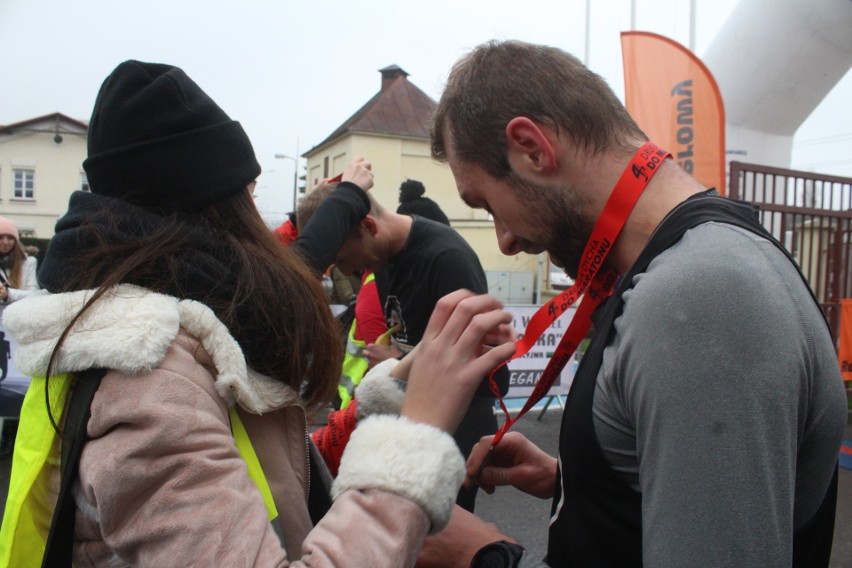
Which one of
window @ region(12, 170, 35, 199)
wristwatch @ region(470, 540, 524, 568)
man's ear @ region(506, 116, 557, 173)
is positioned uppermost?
window @ region(12, 170, 35, 199)

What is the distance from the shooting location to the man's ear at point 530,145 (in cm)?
131

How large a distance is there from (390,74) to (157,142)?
42.3m

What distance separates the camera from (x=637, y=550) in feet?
3.46

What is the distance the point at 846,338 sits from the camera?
6.95m

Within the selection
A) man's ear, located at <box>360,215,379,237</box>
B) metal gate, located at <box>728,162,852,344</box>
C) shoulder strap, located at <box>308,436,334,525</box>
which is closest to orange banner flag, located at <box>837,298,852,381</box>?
metal gate, located at <box>728,162,852,344</box>

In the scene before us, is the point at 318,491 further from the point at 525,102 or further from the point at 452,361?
the point at 525,102

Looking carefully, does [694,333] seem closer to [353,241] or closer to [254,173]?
Answer: [254,173]

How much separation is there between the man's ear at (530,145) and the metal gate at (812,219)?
5.37m

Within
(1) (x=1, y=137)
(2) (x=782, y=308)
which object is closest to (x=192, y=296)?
(2) (x=782, y=308)

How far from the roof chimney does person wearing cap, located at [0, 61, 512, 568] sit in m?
41.1

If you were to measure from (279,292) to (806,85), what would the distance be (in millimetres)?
7849

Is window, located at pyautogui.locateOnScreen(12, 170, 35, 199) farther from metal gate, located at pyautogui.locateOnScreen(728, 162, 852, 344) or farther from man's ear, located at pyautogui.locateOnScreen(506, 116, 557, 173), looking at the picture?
man's ear, located at pyautogui.locateOnScreen(506, 116, 557, 173)

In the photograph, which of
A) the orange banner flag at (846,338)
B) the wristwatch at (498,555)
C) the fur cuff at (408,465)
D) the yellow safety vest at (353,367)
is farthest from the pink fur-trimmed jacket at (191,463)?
the orange banner flag at (846,338)

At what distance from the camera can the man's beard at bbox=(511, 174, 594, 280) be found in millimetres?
1343
